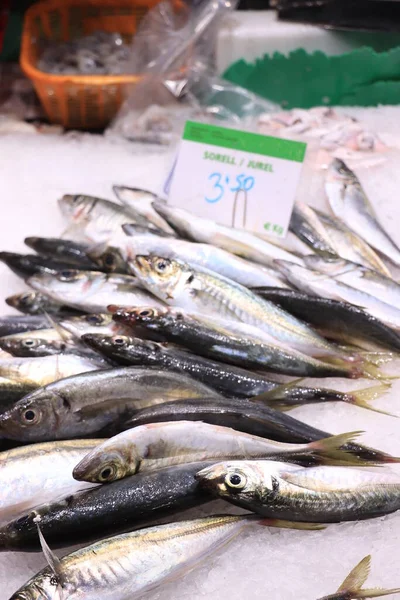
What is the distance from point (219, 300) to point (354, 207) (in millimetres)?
765

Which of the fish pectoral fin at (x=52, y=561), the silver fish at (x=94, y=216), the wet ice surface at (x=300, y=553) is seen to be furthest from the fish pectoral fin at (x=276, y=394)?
the silver fish at (x=94, y=216)

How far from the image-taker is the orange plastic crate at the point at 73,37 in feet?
7.79

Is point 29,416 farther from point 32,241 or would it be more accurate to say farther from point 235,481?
point 32,241

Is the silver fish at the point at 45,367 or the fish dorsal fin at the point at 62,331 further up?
the fish dorsal fin at the point at 62,331

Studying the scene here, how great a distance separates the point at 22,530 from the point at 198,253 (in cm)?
93

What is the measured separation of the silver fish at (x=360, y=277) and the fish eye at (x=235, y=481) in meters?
0.75

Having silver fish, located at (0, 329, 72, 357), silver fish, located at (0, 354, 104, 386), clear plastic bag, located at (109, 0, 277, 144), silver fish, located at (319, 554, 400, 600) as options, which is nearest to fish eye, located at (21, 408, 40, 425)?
silver fish, located at (0, 354, 104, 386)

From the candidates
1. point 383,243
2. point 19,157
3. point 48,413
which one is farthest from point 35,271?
point 383,243

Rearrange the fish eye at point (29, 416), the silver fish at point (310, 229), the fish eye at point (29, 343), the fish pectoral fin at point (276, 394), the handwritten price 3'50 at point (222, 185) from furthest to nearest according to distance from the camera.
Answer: the handwritten price 3'50 at point (222, 185) → the silver fish at point (310, 229) → the fish eye at point (29, 343) → the fish pectoral fin at point (276, 394) → the fish eye at point (29, 416)

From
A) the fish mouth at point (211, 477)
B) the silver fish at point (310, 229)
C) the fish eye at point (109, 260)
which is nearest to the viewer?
the fish mouth at point (211, 477)

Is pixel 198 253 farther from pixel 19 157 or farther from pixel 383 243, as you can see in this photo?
pixel 19 157

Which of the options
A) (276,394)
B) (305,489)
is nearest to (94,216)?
(276,394)

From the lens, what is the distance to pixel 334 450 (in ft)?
3.95

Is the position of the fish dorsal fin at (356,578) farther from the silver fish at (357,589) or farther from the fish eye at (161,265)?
the fish eye at (161,265)
